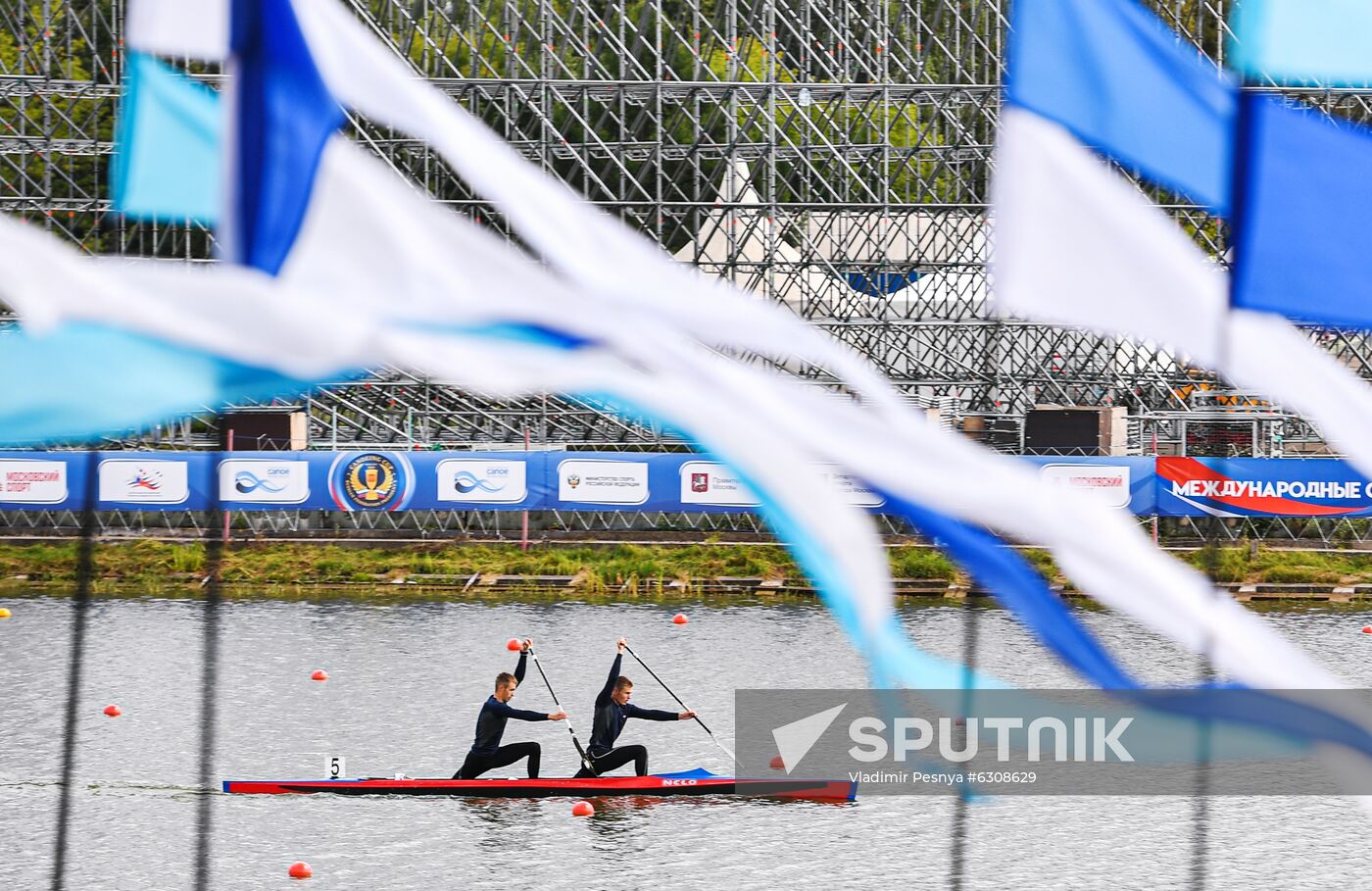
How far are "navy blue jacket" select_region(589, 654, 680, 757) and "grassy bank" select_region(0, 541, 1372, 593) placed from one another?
517 inches

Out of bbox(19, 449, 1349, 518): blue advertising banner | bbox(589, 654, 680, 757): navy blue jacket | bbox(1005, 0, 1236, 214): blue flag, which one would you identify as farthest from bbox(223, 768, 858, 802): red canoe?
bbox(19, 449, 1349, 518): blue advertising banner

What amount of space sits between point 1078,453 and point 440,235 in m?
29.6

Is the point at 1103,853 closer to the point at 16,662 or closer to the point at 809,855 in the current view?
the point at 809,855

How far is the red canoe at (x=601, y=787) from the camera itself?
1945 cm

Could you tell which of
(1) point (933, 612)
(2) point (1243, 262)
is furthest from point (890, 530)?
(2) point (1243, 262)

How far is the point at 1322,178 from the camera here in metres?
7.62

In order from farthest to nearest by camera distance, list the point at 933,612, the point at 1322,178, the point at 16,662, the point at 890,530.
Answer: the point at 890,530 → the point at 933,612 → the point at 16,662 → the point at 1322,178

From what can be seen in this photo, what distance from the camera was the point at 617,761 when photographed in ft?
64.5

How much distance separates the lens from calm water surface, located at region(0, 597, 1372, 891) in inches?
697

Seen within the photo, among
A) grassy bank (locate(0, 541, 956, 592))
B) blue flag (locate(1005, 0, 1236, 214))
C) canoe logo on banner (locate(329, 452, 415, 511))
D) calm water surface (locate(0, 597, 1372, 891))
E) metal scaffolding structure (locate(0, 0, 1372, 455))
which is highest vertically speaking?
metal scaffolding structure (locate(0, 0, 1372, 455))

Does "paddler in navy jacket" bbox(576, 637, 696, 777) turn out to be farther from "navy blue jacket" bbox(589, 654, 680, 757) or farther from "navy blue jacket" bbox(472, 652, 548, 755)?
"navy blue jacket" bbox(472, 652, 548, 755)

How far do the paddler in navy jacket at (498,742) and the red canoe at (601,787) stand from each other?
229 millimetres
